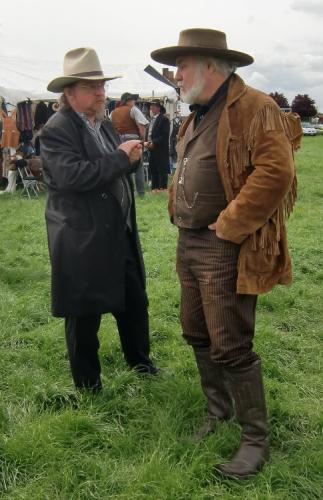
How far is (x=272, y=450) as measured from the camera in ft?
9.46

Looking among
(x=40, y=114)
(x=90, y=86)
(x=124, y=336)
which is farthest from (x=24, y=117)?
(x=90, y=86)

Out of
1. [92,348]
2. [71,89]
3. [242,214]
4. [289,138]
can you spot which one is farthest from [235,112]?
[92,348]

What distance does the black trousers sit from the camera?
10.4ft

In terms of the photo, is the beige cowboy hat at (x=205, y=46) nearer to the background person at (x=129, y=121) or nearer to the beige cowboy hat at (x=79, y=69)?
the beige cowboy hat at (x=79, y=69)

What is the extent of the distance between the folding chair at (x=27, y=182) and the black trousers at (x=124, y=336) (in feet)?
28.4

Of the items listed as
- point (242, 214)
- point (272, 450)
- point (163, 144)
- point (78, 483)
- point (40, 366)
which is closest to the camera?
point (242, 214)

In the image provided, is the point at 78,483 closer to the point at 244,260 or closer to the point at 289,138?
the point at 244,260

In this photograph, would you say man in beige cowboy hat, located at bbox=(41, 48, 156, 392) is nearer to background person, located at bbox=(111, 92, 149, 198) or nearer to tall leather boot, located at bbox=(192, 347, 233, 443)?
tall leather boot, located at bbox=(192, 347, 233, 443)

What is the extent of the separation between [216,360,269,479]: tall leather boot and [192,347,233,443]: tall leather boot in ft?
0.94

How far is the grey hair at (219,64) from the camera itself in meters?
2.59

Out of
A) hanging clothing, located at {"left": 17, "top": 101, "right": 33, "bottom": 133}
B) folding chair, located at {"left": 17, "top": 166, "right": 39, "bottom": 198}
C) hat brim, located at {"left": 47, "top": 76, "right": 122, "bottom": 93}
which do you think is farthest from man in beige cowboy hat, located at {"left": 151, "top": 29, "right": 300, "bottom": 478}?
hanging clothing, located at {"left": 17, "top": 101, "right": 33, "bottom": 133}

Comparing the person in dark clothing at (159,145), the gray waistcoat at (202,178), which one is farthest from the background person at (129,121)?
the gray waistcoat at (202,178)

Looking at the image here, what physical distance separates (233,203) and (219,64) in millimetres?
719

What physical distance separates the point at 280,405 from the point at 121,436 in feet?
3.22
